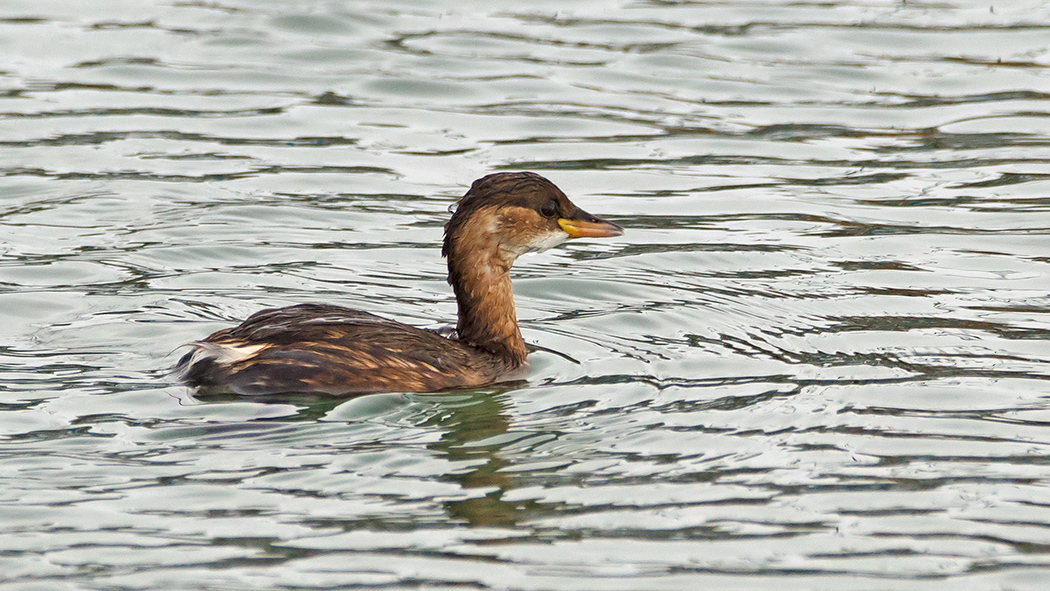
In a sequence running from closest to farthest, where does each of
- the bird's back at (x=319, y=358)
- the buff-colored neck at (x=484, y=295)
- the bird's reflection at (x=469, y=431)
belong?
1. the bird's reflection at (x=469, y=431)
2. the bird's back at (x=319, y=358)
3. the buff-colored neck at (x=484, y=295)

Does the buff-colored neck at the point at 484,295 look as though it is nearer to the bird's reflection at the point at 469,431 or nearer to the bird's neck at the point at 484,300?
the bird's neck at the point at 484,300

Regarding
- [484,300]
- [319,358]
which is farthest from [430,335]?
[319,358]

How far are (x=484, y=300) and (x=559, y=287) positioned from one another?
1561 mm

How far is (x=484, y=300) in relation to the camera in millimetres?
8133

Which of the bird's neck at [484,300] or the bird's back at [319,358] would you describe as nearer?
the bird's back at [319,358]

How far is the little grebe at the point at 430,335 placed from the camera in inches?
290

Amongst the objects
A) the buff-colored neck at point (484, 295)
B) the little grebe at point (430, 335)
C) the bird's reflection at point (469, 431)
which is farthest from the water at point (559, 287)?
the buff-colored neck at point (484, 295)

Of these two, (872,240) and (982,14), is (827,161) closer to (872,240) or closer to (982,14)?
(872,240)

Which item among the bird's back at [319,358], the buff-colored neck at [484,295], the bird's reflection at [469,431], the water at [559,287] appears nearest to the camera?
the water at [559,287]

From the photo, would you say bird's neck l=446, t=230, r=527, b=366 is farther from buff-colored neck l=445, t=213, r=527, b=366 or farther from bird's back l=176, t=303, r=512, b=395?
bird's back l=176, t=303, r=512, b=395

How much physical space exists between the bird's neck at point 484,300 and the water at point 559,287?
0.25 meters

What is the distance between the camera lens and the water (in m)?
5.90

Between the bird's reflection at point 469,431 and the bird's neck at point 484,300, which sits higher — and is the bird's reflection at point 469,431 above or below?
below

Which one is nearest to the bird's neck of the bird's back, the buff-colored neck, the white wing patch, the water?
the buff-colored neck
